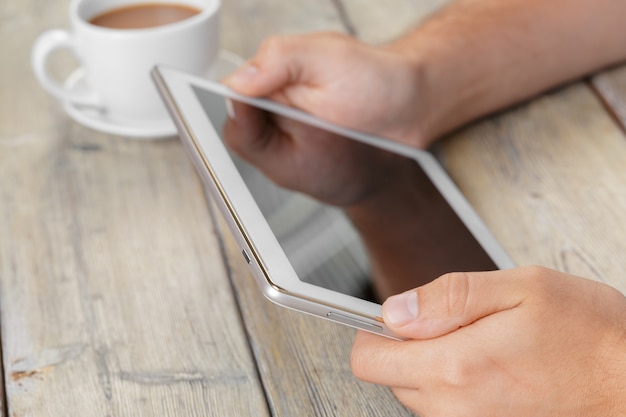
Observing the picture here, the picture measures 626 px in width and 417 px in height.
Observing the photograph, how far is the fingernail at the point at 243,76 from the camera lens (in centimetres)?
→ 83

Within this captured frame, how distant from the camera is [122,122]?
0.94m

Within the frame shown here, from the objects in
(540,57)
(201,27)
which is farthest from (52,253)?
(540,57)

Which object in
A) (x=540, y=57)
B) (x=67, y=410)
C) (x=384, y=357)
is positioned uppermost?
(x=540, y=57)

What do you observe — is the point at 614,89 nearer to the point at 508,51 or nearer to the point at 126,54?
the point at 508,51

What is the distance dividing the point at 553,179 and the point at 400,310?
0.37 metres

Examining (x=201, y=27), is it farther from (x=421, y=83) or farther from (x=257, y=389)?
(x=257, y=389)

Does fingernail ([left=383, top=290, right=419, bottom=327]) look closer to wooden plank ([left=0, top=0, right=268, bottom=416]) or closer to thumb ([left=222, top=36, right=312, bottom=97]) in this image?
wooden plank ([left=0, top=0, right=268, bottom=416])

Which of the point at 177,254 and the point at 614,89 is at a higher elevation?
the point at 614,89

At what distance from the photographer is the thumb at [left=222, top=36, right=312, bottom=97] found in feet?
2.72

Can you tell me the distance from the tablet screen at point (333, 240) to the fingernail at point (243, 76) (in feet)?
0.25

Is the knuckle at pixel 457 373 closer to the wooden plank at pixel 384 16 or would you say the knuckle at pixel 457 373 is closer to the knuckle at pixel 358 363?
the knuckle at pixel 358 363

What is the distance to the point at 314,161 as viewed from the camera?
77cm

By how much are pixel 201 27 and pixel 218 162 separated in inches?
10.7

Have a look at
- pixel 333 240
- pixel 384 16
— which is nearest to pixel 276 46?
pixel 333 240
